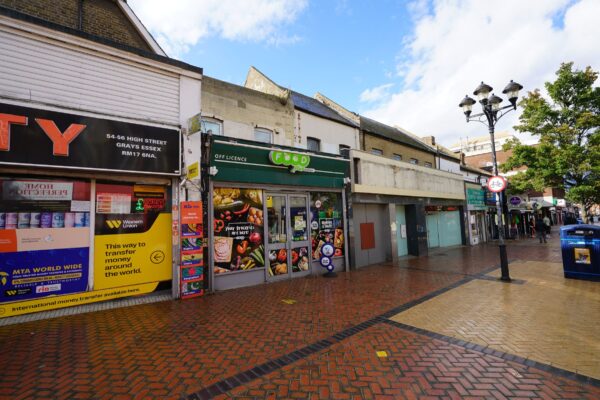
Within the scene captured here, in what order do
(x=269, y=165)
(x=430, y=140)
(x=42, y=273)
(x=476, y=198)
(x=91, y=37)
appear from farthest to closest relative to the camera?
(x=430, y=140)
(x=476, y=198)
(x=269, y=165)
(x=91, y=37)
(x=42, y=273)

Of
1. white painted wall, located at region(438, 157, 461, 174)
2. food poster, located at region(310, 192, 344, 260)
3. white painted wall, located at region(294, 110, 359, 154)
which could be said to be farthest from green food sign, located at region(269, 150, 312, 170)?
white painted wall, located at region(438, 157, 461, 174)

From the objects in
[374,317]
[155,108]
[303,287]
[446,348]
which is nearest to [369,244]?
[303,287]

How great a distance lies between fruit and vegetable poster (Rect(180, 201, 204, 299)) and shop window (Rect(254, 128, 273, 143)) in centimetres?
437

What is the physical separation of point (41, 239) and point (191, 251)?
3074mm

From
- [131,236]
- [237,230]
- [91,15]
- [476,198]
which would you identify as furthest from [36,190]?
[476,198]

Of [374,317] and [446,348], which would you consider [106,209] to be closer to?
[374,317]

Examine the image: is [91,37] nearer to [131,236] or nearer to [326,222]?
[131,236]

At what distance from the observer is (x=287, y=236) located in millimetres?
9336

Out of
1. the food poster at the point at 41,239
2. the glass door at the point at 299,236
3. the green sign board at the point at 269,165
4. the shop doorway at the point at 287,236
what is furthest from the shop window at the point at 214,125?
the food poster at the point at 41,239

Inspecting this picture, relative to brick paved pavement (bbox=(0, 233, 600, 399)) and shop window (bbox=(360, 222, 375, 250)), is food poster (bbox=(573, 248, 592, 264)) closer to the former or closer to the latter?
brick paved pavement (bbox=(0, 233, 600, 399))

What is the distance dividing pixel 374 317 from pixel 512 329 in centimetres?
234

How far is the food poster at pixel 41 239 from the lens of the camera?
18.4ft

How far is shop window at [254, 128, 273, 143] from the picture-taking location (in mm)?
10797

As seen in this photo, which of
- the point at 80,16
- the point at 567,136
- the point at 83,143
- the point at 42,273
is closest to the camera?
the point at 42,273
